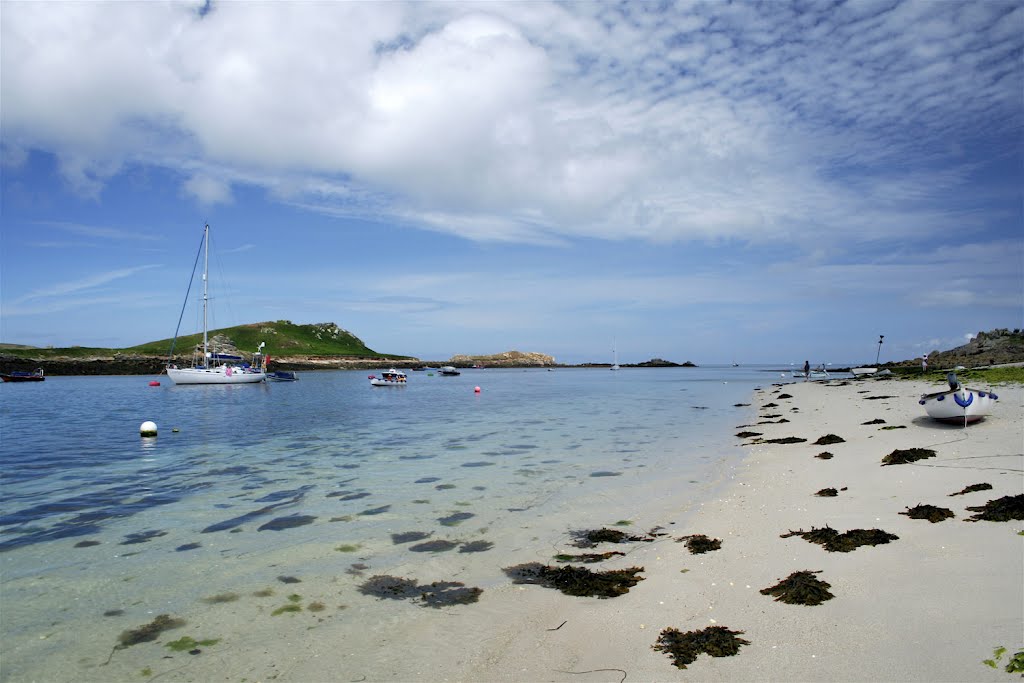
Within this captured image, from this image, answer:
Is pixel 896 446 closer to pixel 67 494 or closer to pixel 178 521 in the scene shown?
pixel 178 521

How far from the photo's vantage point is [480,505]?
45.9 feet

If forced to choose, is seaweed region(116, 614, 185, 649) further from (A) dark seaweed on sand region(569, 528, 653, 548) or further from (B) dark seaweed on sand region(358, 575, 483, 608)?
(A) dark seaweed on sand region(569, 528, 653, 548)

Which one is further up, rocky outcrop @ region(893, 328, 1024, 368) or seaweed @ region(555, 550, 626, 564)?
rocky outcrop @ region(893, 328, 1024, 368)

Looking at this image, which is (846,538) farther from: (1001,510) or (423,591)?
(423,591)

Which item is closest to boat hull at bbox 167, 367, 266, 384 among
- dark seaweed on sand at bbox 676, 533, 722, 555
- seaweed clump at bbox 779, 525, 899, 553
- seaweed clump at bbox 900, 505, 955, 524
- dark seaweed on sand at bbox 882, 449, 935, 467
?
dark seaweed on sand at bbox 676, 533, 722, 555

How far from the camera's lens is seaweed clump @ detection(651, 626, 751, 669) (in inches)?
236

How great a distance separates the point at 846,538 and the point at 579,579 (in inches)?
181

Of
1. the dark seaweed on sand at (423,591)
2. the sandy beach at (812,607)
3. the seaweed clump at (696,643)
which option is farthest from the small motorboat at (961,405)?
the dark seaweed on sand at (423,591)

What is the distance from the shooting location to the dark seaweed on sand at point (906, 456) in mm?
15048

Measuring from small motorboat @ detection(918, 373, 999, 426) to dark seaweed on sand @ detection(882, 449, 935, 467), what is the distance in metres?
5.19

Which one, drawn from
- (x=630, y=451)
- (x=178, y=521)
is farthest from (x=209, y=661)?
(x=630, y=451)

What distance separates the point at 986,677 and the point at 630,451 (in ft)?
57.7

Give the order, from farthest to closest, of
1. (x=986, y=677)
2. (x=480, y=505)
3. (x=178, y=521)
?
1. (x=480, y=505)
2. (x=178, y=521)
3. (x=986, y=677)

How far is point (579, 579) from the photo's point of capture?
28.1 feet
